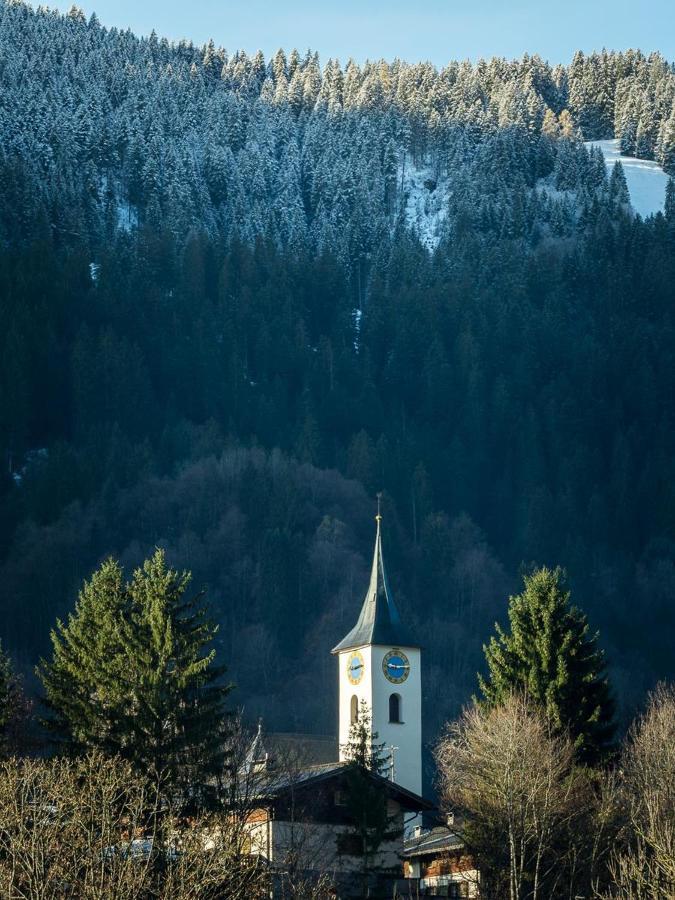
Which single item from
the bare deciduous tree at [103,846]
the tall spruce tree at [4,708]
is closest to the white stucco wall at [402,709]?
the tall spruce tree at [4,708]

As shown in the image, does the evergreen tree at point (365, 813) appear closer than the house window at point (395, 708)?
Yes

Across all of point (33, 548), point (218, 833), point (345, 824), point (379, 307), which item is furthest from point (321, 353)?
point (218, 833)

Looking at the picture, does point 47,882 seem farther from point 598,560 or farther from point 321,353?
point 321,353

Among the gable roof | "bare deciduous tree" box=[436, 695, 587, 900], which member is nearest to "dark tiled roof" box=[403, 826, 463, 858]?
the gable roof

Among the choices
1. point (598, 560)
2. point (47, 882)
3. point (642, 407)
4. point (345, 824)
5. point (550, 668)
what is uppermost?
point (642, 407)

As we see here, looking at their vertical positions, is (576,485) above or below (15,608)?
above

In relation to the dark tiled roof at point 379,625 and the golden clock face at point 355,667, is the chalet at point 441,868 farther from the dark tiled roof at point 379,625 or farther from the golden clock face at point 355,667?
the dark tiled roof at point 379,625

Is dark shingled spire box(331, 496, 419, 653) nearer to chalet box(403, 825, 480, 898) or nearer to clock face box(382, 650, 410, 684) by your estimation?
clock face box(382, 650, 410, 684)

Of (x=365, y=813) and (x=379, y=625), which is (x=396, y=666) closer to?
(x=379, y=625)
